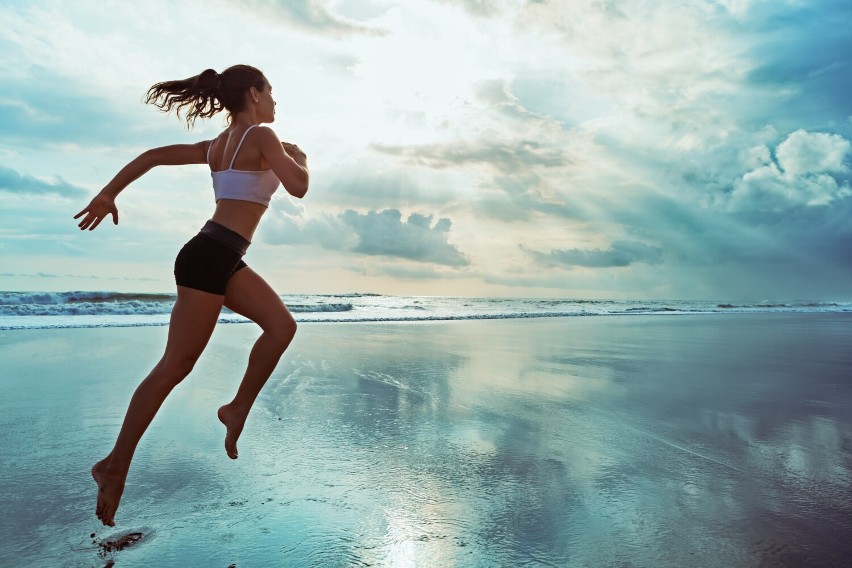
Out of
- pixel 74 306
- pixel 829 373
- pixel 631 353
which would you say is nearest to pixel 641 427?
pixel 829 373

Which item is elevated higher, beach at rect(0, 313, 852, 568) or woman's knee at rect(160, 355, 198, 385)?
woman's knee at rect(160, 355, 198, 385)

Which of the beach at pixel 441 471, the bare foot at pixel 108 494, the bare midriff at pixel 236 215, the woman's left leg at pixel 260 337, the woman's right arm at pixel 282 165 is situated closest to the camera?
the beach at pixel 441 471

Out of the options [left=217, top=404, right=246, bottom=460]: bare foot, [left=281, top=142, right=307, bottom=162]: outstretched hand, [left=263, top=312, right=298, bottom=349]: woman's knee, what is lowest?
[left=217, top=404, right=246, bottom=460]: bare foot

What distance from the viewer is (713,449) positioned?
11.8 feet

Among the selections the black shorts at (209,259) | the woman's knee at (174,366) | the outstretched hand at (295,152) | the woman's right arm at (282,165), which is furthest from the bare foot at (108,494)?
the outstretched hand at (295,152)

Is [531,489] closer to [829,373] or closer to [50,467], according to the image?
[50,467]

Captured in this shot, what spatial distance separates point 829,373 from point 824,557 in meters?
5.88

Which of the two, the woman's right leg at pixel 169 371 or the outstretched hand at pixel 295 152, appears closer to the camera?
the woman's right leg at pixel 169 371

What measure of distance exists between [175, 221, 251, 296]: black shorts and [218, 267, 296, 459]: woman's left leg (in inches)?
4.6

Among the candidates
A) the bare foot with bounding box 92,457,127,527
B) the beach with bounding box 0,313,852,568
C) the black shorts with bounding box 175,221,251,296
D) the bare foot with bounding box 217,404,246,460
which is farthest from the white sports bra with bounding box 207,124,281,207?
the beach with bounding box 0,313,852,568

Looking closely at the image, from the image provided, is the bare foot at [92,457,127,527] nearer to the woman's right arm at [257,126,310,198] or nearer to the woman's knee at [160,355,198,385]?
the woman's knee at [160,355,198,385]

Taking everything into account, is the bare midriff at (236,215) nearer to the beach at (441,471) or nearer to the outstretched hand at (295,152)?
the outstretched hand at (295,152)

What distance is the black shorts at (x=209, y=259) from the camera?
246 centimetres

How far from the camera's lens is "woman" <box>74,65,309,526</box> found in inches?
96.5
